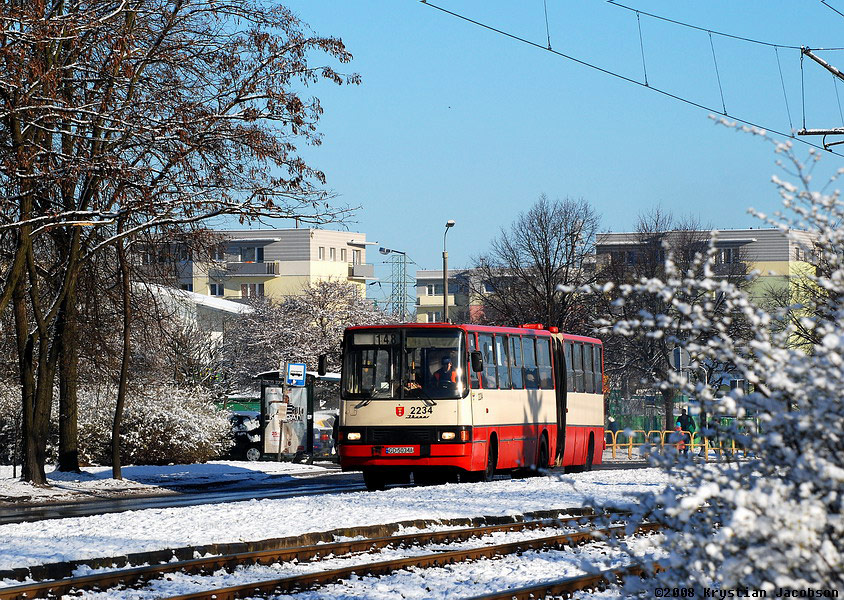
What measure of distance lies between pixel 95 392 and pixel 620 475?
593 inches

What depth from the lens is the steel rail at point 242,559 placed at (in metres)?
10.5

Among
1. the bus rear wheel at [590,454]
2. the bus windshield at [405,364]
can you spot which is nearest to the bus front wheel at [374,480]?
the bus windshield at [405,364]

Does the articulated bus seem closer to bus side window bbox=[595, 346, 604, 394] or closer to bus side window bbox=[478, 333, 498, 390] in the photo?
bus side window bbox=[478, 333, 498, 390]

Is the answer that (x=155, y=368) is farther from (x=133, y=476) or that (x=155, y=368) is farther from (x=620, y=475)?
(x=620, y=475)

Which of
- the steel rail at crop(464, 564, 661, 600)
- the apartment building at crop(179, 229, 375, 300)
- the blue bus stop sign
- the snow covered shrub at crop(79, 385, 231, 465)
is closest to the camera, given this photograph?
the steel rail at crop(464, 564, 661, 600)

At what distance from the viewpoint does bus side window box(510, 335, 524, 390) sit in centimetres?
2759

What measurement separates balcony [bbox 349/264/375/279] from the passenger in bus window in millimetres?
117288

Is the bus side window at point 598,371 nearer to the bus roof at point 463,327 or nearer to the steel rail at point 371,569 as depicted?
the bus roof at point 463,327

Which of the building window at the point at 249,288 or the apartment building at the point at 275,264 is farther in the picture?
the building window at the point at 249,288

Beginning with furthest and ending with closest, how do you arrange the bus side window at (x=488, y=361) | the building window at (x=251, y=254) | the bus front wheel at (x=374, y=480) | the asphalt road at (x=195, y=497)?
1. the building window at (x=251, y=254)
2. the bus side window at (x=488, y=361)
3. the bus front wheel at (x=374, y=480)
4. the asphalt road at (x=195, y=497)

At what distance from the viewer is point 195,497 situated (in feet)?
84.5

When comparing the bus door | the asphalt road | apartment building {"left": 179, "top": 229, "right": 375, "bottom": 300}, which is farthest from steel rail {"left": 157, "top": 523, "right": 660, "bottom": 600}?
apartment building {"left": 179, "top": 229, "right": 375, "bottom": 300}

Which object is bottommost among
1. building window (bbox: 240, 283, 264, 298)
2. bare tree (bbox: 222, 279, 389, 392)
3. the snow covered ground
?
the snow covered ground

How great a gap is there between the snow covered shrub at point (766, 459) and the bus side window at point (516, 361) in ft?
68.6
